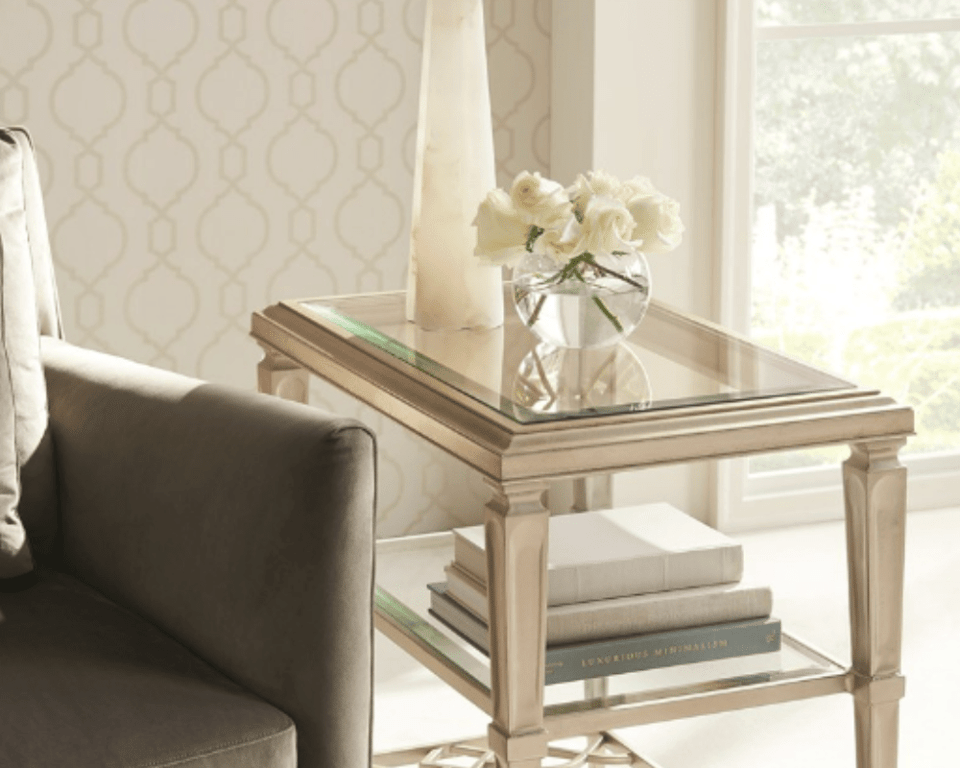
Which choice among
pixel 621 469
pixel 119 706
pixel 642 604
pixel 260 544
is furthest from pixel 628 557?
pixel 119 706

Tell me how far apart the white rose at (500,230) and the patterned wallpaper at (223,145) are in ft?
4.12

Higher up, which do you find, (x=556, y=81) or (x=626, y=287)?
(x=556, y=81)

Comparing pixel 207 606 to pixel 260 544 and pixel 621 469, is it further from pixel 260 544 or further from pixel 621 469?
pixel 621 469

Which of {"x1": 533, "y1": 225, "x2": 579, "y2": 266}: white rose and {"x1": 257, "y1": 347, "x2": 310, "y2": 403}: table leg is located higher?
{"x1": 533, "y1": 225, "x2": 579, "y2": 266}: white rose

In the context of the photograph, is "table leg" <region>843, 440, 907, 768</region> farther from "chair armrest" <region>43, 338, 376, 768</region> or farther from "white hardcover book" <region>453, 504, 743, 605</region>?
"chair armrest" <region>43, 338, 376, 768</region>

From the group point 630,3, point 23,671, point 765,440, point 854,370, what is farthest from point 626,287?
point 854,370

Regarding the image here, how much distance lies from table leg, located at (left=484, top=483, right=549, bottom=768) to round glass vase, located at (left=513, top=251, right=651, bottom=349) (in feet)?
1.03

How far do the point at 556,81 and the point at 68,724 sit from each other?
6.65ft

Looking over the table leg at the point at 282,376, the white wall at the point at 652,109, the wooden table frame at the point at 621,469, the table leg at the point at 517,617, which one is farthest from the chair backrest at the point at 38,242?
the white wall at the point at 652,109

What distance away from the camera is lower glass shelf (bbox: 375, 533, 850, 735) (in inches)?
69.8

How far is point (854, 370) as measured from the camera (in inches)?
139

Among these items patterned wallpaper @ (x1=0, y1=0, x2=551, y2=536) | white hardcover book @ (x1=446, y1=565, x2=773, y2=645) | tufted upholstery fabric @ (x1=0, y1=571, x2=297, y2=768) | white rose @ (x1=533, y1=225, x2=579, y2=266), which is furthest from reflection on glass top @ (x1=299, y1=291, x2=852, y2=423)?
patterned wallpaper @ (x1=0, y1=0, x2=551, y2=536)

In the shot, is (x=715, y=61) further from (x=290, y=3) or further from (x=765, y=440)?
(x=765, y=440)

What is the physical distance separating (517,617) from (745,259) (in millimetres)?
1768
